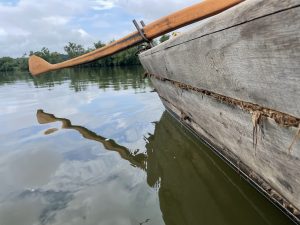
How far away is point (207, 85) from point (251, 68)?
86 cm

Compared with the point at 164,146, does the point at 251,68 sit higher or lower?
higher

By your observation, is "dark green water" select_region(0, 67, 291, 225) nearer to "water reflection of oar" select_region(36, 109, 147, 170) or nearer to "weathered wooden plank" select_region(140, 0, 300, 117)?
"water reflection of oar" select_region(36, 109, 147, 170)

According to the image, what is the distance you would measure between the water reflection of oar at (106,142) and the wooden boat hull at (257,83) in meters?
1.48

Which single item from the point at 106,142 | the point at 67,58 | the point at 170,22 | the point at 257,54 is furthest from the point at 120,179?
the point at 67,58

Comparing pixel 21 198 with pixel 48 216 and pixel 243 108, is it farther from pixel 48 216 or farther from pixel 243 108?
pixel 243 108

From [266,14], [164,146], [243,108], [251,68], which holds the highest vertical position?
[266,14]

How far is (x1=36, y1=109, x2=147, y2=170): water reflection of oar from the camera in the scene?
3.90 meters

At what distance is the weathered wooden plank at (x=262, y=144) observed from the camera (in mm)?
1555

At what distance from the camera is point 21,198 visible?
3.00 metres

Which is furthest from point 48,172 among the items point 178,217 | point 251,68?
point 251,68

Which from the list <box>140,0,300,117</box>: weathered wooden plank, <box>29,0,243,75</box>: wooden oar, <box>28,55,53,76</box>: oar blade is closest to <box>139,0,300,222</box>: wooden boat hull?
<box>140,0,300,117</box>: weathered wooden plank

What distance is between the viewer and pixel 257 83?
161cm

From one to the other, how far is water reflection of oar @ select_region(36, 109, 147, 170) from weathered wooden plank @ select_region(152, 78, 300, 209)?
1255 mm

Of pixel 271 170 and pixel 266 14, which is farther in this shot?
pixel 271 170
